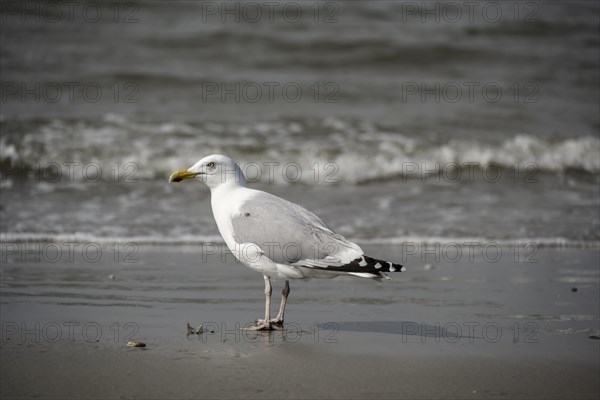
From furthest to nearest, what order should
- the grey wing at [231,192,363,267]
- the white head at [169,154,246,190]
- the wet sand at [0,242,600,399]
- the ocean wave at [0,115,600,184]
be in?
the ocean wave at [0,115,600,184] < the white head at [169,154,246,190] < the grey wing at [231,192,363,267] < the wet sand at [0,242,600,399]

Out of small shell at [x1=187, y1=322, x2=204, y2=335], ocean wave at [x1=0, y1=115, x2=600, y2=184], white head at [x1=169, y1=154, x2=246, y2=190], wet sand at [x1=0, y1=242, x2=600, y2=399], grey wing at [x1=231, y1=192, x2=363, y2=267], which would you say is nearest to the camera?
wet sand at [x1=0, y1=242, x2=600, y2=399]

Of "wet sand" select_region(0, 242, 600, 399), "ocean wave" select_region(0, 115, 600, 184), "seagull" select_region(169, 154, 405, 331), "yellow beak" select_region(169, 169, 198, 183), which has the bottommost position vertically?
"wet sand" select_region(0, 242, 600, 399)

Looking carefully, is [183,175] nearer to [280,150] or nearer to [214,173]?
[214,173]

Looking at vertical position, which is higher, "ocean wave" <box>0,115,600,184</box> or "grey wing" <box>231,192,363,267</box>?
"ocean wave" <box>0,115,600,184</box>

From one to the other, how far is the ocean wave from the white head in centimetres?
577

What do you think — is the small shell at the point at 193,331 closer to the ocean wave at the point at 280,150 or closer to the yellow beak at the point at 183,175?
the yellow beak at the point at 183,175

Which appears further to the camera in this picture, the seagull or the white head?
the white head

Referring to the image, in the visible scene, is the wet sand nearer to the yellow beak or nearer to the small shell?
the small shell

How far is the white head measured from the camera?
18.4 feet

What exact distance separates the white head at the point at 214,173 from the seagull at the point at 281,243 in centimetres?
7

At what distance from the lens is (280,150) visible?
12555 millimetres

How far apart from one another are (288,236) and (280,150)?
7442mm

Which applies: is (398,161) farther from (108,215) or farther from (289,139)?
(108,215)

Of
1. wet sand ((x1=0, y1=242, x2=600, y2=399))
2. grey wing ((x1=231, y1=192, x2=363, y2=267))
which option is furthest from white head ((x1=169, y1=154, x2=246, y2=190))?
wet sand ((x1=0, y1=242, x2=600, y2=399))
